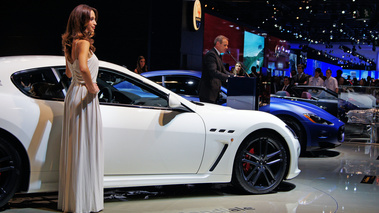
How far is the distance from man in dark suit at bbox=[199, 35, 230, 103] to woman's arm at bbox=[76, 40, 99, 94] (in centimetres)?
307

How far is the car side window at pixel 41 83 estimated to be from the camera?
4.16m

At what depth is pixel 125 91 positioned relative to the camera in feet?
15.1

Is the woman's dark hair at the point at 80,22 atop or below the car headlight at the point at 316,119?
atop

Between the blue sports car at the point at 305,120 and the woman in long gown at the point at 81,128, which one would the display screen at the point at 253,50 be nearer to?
the blue sports car at the point at 305,120

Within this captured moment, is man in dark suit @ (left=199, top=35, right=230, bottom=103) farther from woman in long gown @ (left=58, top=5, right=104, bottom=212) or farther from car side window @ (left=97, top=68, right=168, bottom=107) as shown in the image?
woman in long gown @ (left=58, top=5, right=104, bottom=212)

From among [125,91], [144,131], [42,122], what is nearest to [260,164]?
[144,131]

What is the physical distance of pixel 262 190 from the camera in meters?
5.14

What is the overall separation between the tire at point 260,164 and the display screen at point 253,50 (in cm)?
1660

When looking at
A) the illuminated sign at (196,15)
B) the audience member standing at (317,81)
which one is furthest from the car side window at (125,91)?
the audience member standing at (317,81)

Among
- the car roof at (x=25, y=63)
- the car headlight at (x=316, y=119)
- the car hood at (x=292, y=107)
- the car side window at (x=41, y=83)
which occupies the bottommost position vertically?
the car headlight at (x=316, y=119)

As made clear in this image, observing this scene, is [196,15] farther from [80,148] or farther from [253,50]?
[253,50]

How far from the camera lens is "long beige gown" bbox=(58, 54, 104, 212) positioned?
13.2 ft

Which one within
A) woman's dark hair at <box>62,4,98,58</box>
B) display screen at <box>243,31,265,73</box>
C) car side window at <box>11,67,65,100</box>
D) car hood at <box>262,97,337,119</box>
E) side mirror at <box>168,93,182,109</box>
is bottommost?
car hood at <box>262,97,337,119</box>

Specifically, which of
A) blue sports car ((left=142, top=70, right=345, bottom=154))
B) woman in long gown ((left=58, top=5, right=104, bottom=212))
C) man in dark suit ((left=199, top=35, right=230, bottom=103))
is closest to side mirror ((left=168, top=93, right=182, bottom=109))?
woman in long gown ((left=58, top=5, right=104, bottom=212))
